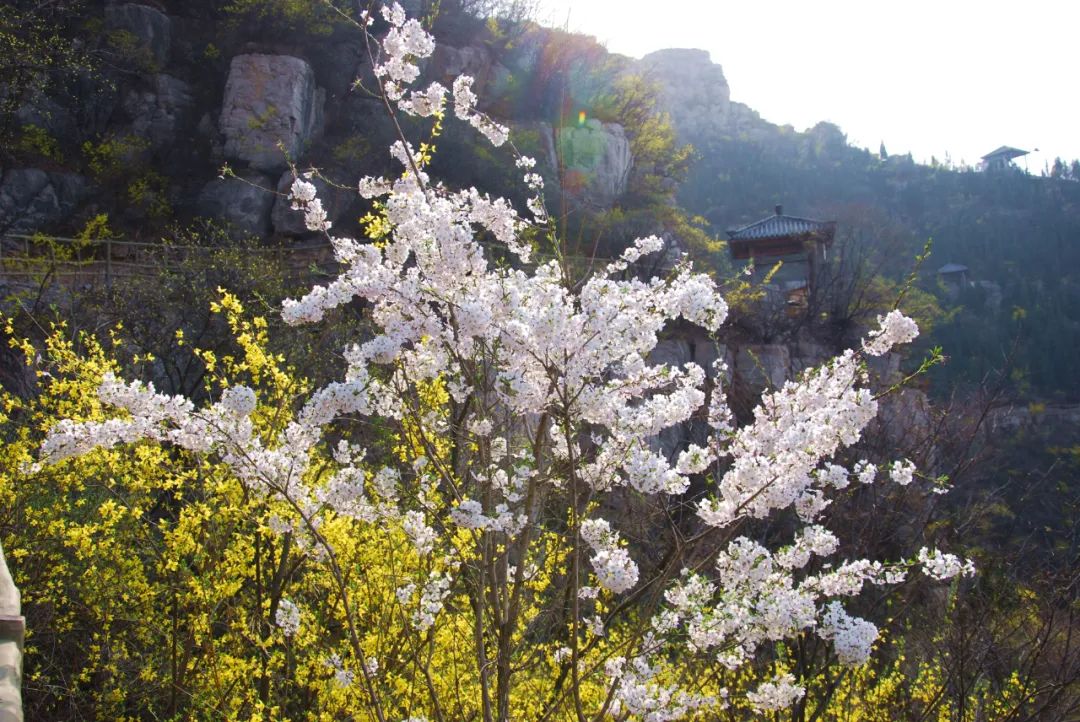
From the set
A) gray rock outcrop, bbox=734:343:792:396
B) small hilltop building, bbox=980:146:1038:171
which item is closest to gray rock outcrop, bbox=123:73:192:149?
gray rock outcrop, bbox=734:343:792:396

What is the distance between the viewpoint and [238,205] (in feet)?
53.3

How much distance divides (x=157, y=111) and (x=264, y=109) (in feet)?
7.45

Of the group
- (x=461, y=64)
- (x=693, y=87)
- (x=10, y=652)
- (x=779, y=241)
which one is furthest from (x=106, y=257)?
(x=693, y=87)

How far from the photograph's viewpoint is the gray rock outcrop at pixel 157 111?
1738 centimetres

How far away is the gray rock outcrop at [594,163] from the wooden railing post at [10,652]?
1758cm

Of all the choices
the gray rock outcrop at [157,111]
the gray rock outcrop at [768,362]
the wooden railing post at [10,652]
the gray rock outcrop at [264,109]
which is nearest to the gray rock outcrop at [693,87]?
the gray rock outcrop at [768,362]

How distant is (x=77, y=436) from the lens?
2.81 metres

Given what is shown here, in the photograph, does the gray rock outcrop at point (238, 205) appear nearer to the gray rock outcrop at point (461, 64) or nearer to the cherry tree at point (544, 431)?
the gray rock outcrop at point (461, 64)

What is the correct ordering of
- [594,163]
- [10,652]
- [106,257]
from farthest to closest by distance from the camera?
[594,163], [106,257], [10,652]

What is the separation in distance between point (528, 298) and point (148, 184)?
15769 mm

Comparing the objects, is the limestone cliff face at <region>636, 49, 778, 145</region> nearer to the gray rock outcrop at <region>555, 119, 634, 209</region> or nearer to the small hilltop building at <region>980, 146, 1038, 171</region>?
the small hilltop building at <region>980, 146, 1038, 171</region>

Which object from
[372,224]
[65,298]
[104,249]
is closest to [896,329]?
[372,224]

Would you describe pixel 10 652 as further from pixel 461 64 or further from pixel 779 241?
pixel 779 241

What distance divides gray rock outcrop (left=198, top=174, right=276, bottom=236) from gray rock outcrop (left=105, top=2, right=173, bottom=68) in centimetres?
334
